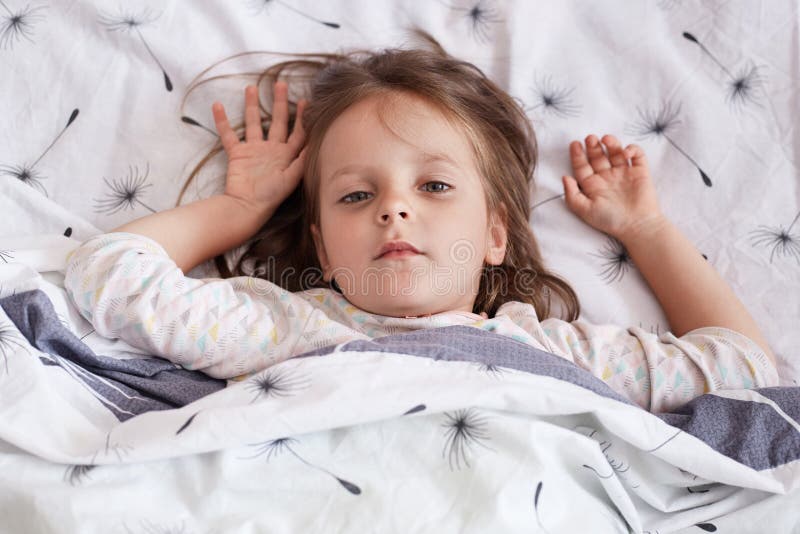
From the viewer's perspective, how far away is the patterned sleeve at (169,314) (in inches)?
40.1

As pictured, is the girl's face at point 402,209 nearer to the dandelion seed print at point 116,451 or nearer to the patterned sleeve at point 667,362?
the patterned sleeve at point 667,362

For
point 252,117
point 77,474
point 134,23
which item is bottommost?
point 77,474

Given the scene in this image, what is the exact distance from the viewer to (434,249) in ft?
3.54

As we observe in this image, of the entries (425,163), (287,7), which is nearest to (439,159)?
(425,163)

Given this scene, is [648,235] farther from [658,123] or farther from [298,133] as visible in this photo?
[298,133]

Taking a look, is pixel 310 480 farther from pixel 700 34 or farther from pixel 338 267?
pixel 700 34

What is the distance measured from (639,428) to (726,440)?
0.46 ft

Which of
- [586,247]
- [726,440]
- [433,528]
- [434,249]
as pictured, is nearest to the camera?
[433,528]

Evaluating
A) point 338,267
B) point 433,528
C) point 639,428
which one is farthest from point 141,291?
point 639,428

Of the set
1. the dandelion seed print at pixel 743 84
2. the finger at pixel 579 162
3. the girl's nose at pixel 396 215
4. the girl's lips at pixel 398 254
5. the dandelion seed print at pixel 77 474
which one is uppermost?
the dandelion seed print at pixel 743 84

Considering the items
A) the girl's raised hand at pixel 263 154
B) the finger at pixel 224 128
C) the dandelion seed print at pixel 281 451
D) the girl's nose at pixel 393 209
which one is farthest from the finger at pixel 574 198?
the dandelion seed print at pixel 281 451

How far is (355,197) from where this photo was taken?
1.13 m

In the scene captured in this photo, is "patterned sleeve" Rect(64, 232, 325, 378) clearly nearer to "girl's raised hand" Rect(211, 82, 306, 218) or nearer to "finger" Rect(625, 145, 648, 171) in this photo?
"girl's raised hand" Rect(211, 82, 306, 218)

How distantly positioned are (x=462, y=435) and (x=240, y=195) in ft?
1.98
